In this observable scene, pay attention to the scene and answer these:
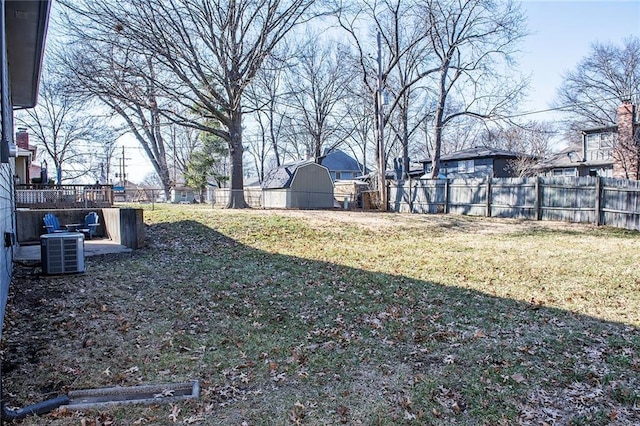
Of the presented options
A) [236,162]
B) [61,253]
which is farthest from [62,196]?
[61,253]

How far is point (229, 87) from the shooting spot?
1703cm

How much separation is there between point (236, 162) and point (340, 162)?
2854 centimetres

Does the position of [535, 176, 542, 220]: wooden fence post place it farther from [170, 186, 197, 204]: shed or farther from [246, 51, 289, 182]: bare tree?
[170, 186, 197, 204]: shed

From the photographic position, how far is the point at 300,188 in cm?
2594

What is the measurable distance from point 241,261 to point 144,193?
28.7 m

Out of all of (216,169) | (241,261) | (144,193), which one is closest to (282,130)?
(216,169)

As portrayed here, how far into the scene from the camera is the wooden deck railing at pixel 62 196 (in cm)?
1414

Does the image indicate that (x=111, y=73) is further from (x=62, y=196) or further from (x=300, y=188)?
(x=300, y=188)

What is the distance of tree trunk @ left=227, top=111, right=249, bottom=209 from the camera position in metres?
18.6

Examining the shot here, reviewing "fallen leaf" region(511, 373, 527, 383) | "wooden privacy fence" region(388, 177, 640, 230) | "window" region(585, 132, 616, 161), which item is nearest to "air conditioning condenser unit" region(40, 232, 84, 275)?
"fallen leaf" region(511, 373, 527, 383)

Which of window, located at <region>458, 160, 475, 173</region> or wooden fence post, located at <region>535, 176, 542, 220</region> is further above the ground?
window, located at <region>458, 160, 475, 173</region>

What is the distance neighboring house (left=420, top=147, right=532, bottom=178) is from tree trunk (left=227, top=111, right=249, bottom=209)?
18.9 m

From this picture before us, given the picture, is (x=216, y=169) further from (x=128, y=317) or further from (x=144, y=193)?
(x=128, y=317)

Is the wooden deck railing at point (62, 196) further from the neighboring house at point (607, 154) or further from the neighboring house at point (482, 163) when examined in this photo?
the neighboring house at point (482, 163)
